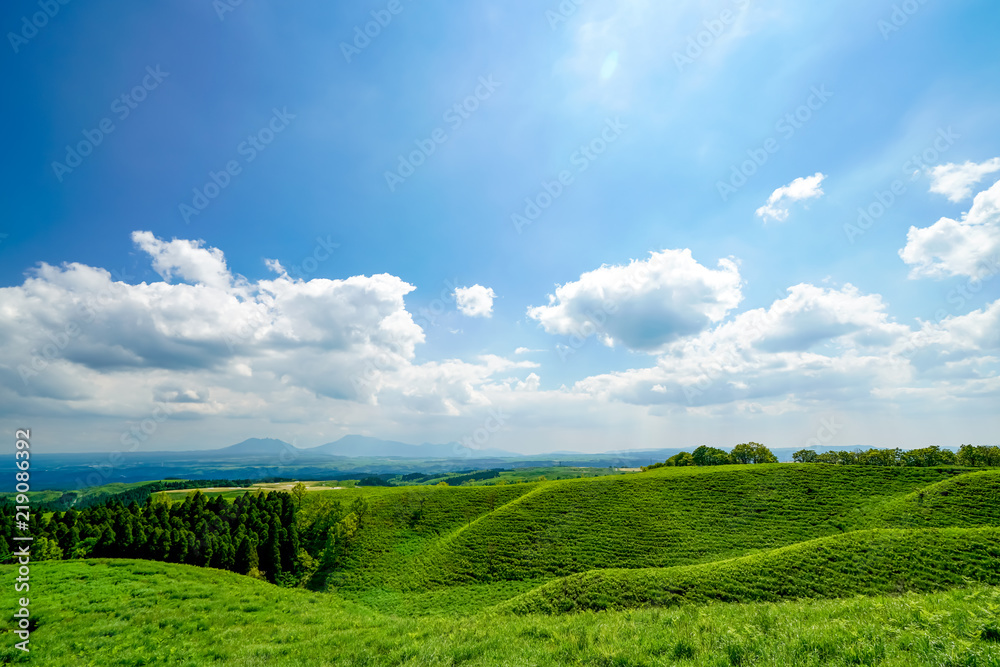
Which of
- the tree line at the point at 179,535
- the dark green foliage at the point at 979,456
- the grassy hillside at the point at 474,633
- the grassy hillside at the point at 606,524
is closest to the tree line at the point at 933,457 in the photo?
the dark green foliage at the point at 979,456

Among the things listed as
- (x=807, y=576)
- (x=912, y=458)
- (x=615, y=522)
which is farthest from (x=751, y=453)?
(x=807, y=576)

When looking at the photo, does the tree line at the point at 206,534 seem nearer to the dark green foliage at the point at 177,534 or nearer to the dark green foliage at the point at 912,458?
the dark green foliage at the point at 177,534

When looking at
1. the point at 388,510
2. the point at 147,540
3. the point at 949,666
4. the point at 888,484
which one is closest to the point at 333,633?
the point at 949,666

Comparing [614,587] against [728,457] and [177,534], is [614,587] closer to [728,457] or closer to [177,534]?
[177,534]

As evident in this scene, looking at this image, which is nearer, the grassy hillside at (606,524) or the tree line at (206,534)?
the tree line at (206,534)

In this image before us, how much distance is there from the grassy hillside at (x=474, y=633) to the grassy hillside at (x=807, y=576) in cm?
733

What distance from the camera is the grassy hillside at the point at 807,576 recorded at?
76.5 feet

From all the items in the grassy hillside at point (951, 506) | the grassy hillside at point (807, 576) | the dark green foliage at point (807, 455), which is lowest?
the dark green foliage at point (807, 455)

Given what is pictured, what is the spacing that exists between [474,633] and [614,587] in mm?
13809

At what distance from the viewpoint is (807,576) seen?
2500cm

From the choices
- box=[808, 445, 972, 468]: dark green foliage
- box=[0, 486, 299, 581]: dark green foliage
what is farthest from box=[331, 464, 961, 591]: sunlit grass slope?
box=[808, 445, 972, 468]: dark green foliage

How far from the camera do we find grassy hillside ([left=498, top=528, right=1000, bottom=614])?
23.3 meters

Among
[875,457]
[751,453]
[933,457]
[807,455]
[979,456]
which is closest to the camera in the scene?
[933,457]

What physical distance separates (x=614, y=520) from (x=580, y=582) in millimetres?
28865
